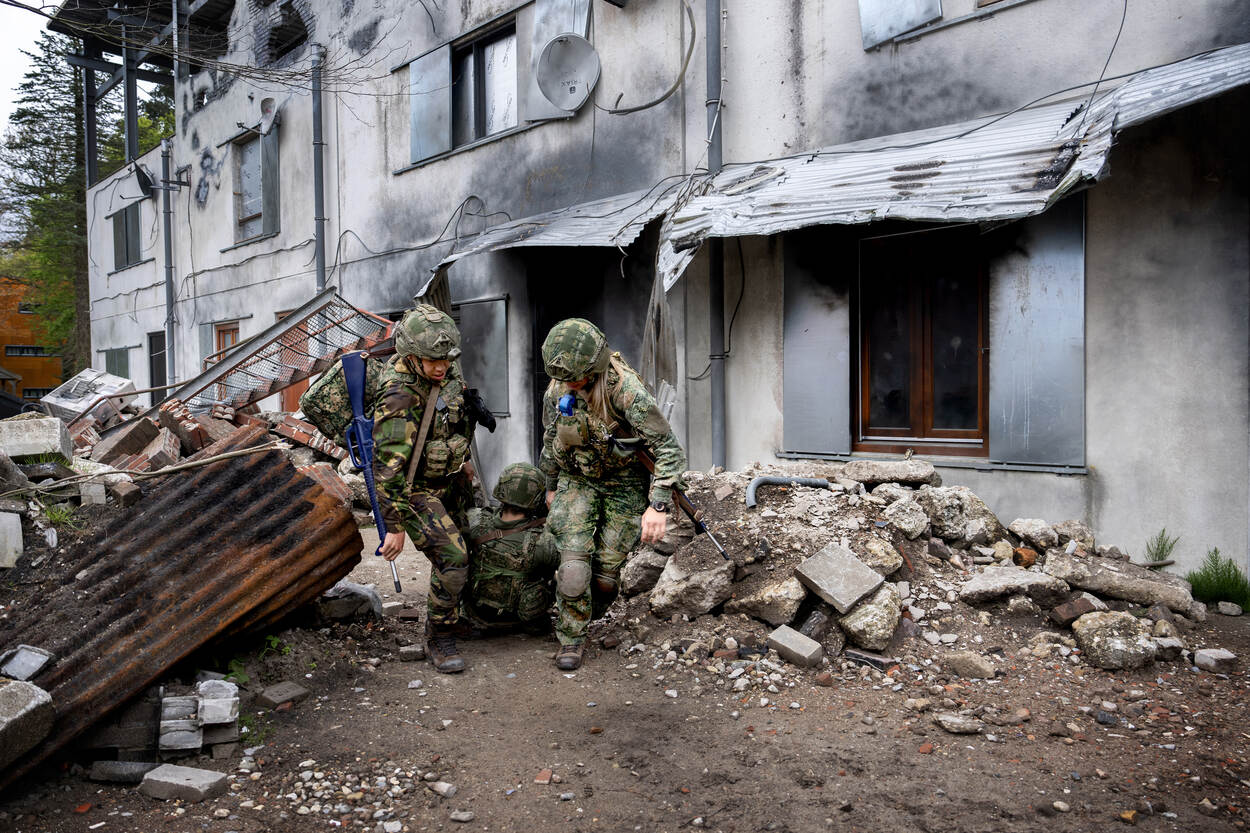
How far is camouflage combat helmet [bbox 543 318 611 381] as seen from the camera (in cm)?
383

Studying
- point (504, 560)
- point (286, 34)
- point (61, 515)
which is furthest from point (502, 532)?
point (286, 34)

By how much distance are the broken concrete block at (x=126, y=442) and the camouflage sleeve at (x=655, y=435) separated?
19.9ft

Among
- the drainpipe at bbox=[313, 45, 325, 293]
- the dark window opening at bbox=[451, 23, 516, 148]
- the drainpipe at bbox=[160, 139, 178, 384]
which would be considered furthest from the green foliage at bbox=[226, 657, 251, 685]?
the drainpipe at bbox=[160, 139, 178, 384]

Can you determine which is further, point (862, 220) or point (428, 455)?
point (862, 220)

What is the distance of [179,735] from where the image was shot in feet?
9.86

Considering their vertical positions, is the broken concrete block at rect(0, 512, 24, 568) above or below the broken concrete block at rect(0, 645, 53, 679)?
above

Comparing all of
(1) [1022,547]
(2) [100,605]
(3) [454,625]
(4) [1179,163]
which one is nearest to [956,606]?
(1) [1022,547]

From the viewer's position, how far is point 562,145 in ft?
26.1

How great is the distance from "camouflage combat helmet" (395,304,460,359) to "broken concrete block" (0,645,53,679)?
1916 mm

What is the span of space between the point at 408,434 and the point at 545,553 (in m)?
0.98

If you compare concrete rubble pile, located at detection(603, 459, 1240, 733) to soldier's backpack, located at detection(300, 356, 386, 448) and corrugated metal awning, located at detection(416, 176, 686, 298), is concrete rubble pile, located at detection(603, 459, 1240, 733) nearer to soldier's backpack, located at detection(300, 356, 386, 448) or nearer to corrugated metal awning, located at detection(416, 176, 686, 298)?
soldier's backpack, located at detection(300, 356, 386, 448)

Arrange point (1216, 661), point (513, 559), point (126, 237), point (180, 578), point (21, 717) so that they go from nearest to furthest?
point (21, 717) → point (180, 578) → point (1216, 661) → point (513, 559) → point (126, 237)

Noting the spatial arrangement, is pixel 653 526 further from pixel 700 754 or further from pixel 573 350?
pixel 700 754

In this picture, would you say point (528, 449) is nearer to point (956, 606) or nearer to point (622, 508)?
point (622, 508)
